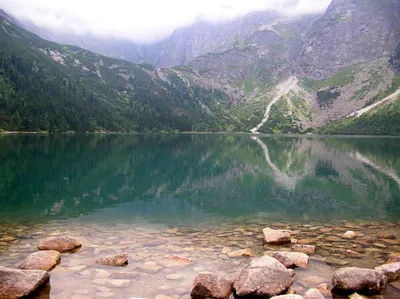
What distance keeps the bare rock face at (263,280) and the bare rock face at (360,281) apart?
2.17m

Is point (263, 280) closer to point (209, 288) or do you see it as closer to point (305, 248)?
point (209, 288)

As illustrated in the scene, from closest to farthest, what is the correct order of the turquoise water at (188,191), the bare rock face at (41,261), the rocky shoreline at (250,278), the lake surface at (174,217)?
the rocky shoreline at (250,278) → the bare rock face at (41,261) → the lake surface at (174,217) → the turquoise water at (188,191)

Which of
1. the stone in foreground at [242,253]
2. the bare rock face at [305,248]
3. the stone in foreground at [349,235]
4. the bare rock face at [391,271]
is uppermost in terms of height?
the bare rock face at [391,271]

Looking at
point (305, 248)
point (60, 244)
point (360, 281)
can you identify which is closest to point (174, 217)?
point (60, 244)

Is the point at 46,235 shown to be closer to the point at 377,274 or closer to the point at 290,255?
the point at 290,255

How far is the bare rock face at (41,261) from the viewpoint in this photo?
15.8 m

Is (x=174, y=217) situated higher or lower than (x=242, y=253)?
lower

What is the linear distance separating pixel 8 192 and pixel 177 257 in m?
28.0

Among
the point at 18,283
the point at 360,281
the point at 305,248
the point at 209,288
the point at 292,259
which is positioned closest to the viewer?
the point at 18,283

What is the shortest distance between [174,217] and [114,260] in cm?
1230

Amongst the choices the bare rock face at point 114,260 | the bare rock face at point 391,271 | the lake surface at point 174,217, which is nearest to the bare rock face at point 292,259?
the lake surface at point 174,217

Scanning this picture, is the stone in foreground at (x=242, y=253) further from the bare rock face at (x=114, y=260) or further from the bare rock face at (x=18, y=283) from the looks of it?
the bare rock face at (x=18, y=283)

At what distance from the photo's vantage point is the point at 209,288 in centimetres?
1331

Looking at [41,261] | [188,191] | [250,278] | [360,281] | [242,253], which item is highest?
[250,278]
